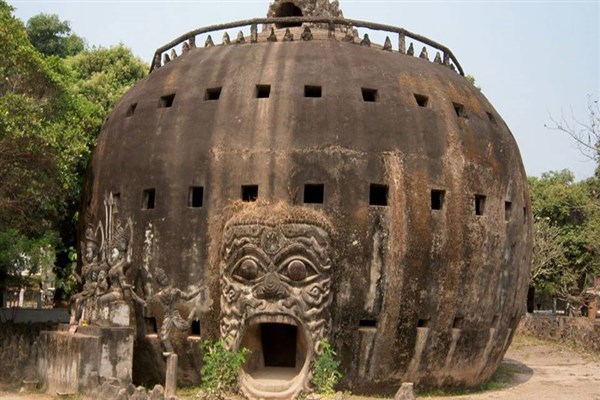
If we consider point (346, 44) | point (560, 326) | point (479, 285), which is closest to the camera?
point (479, 285)

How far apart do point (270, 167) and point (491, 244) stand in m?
5.40

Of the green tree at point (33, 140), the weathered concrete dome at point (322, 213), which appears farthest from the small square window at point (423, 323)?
the green tree at point (33, 140)

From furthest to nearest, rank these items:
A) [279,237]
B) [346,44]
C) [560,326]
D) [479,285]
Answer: [560,326] < [346,44] < [479,285] < [279,237]

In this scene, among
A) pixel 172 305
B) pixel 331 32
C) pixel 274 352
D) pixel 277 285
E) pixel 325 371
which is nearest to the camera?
pixel 325 371

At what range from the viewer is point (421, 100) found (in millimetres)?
18422

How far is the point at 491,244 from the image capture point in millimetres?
18078

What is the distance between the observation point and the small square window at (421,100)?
722 inches

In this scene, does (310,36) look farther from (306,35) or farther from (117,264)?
(117,264)

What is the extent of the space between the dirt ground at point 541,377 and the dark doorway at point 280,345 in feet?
6.48

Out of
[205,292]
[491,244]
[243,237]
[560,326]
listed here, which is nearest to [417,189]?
[491,244]

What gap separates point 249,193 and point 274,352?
366cm

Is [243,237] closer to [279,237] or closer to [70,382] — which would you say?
[279,237]

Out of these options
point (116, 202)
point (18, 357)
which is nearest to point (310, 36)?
point (116, 202)

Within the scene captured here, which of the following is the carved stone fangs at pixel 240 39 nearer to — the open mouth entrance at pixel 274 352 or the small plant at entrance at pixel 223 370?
the open mouth entrance at pixel 274 352
